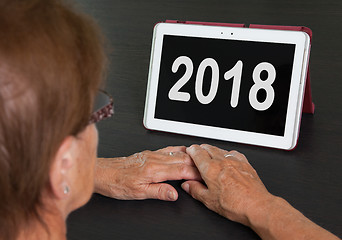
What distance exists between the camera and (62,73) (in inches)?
20.1

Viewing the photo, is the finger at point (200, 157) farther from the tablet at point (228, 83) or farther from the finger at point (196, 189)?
the tablet at point (228, 83)

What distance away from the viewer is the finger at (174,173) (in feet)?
3.40

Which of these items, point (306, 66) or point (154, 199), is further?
point (306, 66)

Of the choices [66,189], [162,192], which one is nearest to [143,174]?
[162,192]

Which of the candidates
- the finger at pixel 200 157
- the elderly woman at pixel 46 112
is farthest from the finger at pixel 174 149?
the elderly woman at pixel 46 112

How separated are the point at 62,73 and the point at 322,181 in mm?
766

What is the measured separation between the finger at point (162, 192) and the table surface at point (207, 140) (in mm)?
14

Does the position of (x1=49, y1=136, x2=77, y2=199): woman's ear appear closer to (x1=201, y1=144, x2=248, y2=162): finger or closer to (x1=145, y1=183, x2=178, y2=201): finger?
(x1=145, y1=183, x2=178, y2=201): finger

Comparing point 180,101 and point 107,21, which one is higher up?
point 107,21

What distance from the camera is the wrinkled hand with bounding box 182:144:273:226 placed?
0.92 metres

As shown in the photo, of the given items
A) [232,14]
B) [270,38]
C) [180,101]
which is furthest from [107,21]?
[270,38]

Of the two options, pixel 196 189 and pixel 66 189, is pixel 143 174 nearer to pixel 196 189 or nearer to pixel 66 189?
pixel 196 189

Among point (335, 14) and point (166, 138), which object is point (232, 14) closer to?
point (335, 14)

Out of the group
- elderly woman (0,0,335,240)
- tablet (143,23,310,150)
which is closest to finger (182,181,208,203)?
tablet (143,23,310,150)
